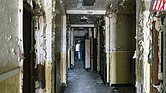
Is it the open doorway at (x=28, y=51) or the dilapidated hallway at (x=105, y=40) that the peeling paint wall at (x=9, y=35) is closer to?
the dilapidated hallway at (x=105, y=40)

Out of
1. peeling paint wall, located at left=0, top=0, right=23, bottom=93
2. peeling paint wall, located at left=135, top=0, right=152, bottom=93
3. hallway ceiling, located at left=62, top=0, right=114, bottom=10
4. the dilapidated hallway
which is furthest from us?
hallway ceiling, located at left=62, top=0, right=114, bottom=10

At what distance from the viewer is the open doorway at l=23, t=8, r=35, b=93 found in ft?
9.60

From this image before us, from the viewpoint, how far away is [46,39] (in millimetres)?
3568

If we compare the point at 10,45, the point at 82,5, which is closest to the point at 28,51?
the point at 10,45

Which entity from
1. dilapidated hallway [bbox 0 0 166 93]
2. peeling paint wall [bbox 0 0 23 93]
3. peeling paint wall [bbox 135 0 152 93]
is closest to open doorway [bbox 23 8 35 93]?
dilapidated hallway [bbox 0 0 166 93]

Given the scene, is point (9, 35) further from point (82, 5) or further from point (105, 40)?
point (105, 40)

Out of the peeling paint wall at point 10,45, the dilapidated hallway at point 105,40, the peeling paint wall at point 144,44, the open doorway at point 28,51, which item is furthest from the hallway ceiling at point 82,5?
the peeling paint wall at point 10,45

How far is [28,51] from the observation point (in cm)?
300

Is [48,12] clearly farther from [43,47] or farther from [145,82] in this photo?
[145,82]

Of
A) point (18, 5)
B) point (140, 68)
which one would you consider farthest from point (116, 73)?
point (18, 5)

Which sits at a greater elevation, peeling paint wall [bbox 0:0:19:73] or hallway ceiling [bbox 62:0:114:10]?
hallway ceiling [bbox 62:0:114:10]

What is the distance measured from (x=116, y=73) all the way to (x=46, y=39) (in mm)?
3769

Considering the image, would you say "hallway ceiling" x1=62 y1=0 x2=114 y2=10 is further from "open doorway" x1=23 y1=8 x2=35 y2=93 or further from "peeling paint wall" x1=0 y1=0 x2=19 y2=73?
"peeling paint wall" x1=0 y1=0 x2=19 y2=73

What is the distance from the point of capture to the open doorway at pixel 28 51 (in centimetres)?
293
